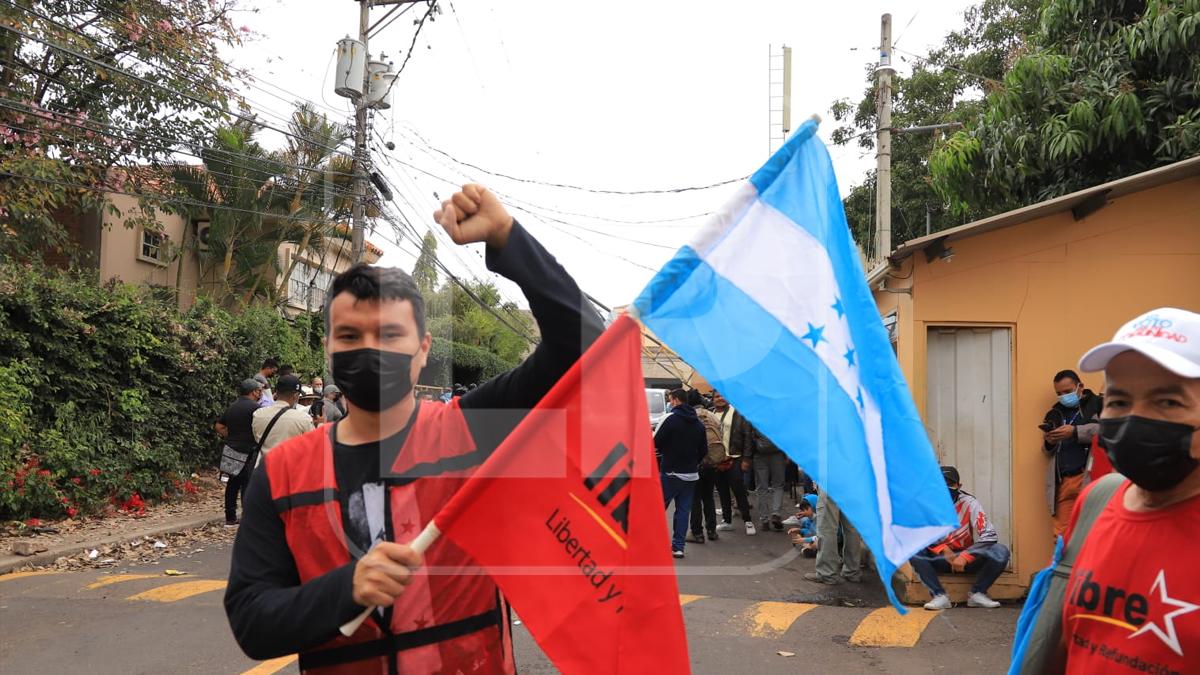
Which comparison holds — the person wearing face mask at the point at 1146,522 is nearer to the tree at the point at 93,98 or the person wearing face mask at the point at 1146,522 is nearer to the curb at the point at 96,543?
the curb at the point at 96,543

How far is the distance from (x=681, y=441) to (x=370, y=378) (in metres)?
8.72

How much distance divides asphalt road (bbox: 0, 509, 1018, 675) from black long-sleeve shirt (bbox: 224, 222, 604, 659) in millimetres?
4286

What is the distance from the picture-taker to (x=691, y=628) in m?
7.25

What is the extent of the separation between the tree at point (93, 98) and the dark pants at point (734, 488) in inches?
393

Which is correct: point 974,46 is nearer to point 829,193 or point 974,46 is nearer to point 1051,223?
point 1051,223

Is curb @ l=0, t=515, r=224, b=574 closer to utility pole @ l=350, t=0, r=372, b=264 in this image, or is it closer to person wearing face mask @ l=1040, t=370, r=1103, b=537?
utility pole @ l=350, t=0, r=372, b=264

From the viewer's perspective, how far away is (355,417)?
7.21ft

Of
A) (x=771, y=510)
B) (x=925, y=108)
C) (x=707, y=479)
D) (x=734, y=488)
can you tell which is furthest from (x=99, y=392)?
(x=925, y=108)

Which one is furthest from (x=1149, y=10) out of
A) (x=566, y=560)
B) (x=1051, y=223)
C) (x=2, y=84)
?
(x=2, y=84)

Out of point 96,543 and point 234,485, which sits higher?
point 234,485

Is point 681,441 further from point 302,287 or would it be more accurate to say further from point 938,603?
point 302,287

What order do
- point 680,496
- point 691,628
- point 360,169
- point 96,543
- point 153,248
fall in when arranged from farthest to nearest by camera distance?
1. point 153,248
2. point 360,169
3. point 680,496
4. point 96,543
5. point 691,628

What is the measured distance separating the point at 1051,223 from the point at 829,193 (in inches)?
287

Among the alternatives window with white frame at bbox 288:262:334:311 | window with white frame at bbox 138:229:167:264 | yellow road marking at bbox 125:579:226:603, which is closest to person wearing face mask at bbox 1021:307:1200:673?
yellow road marking at bbox 125:579:226:603
